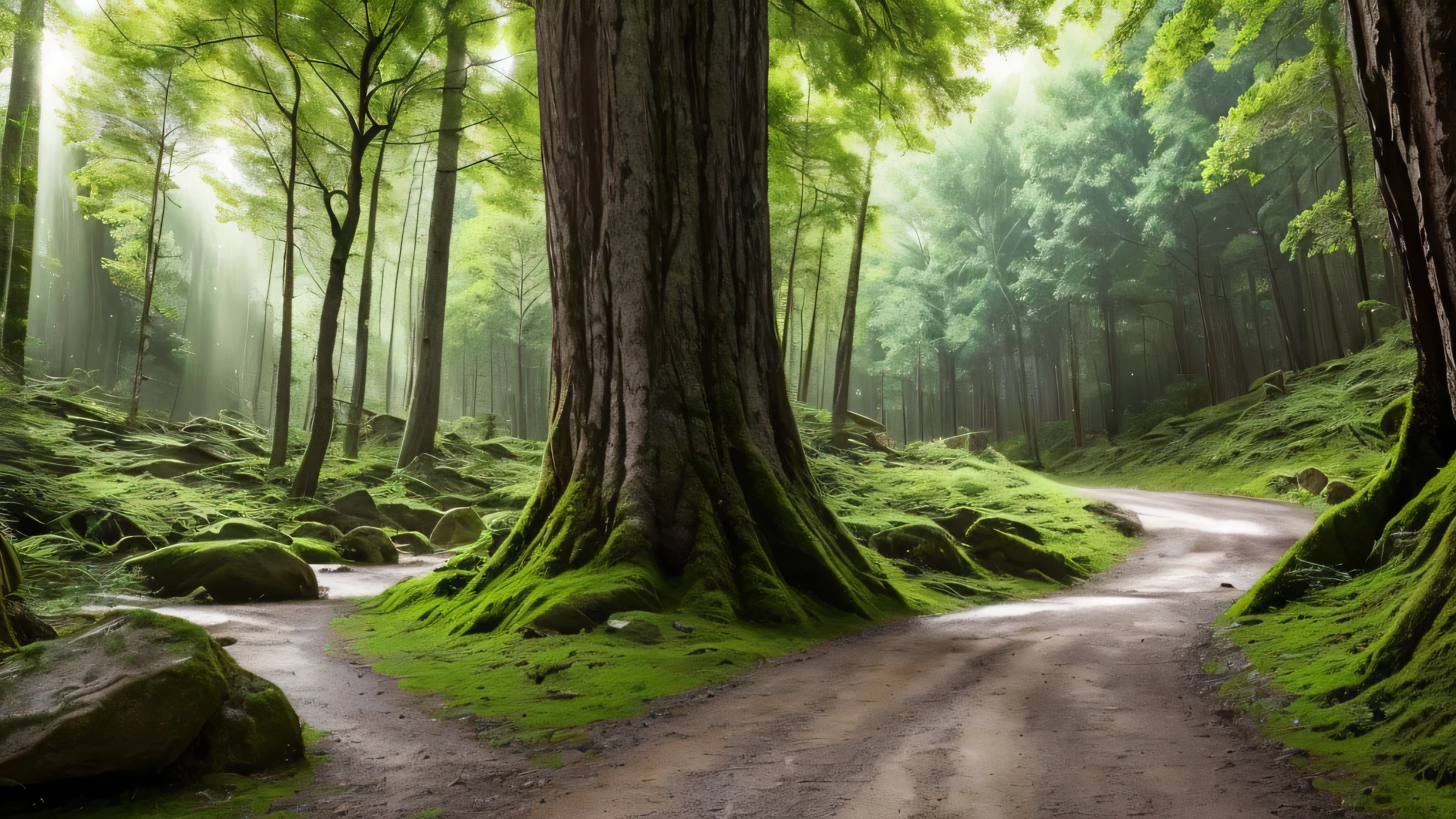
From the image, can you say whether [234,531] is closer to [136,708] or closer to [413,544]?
[413,544]

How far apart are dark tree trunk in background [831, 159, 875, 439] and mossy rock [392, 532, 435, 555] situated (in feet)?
29.7

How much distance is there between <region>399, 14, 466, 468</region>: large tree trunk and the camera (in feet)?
48.2

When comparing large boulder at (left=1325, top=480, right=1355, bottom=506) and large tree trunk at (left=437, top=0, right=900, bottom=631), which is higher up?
large tree trunk at (left=437, top=0, right=900, bottom=631)

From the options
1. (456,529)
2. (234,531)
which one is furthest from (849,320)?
(234,531)

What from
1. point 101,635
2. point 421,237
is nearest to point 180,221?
point 421,237

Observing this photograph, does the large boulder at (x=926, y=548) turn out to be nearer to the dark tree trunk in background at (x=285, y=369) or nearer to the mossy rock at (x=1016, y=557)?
the mossy rock at (x=1016, y=557)

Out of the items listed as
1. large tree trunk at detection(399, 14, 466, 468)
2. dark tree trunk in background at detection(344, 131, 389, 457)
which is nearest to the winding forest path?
large tree trunk at detection(399, 14, 466, 468)

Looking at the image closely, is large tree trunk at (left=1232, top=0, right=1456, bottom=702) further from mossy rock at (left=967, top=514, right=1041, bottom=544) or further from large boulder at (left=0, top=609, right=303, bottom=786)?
mossy rock at (left=967, top=514, right=1041, bottom=544)

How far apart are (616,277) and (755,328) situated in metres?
1.12

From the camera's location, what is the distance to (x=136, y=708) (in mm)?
2201

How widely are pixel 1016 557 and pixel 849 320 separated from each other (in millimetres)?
9214

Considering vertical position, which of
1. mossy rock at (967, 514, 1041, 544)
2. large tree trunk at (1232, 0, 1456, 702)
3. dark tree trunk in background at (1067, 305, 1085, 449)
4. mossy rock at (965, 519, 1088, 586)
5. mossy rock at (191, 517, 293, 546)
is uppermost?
dark tree trunk in background at (1067, 305, 1085, 449)

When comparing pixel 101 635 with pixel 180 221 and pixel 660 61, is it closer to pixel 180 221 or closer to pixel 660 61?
pixel 660 61

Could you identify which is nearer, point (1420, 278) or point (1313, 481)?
point (1420, 278)
